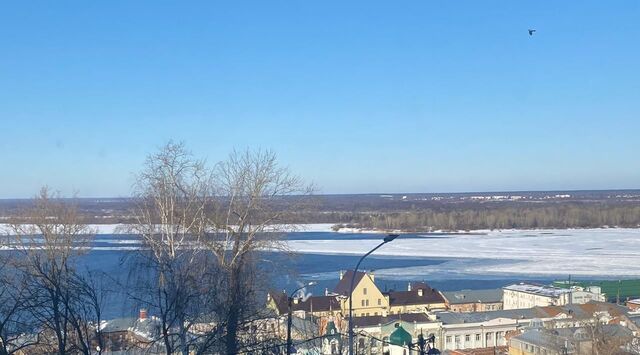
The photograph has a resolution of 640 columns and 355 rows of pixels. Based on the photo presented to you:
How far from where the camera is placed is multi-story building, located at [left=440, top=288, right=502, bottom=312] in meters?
17.1

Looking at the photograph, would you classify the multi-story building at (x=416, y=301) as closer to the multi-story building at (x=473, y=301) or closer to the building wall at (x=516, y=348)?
the multi-story building at (x=473, y=301)

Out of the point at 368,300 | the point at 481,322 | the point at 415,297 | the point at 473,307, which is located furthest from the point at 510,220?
the point at 481,322

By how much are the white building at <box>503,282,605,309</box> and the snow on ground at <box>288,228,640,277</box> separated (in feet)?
19.6

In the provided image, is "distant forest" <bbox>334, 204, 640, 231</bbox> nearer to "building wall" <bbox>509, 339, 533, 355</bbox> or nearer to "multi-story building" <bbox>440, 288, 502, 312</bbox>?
"multi-story building" <bbox>440, 288, 502, 312</bbox>

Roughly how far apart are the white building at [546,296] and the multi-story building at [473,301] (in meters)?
0.23

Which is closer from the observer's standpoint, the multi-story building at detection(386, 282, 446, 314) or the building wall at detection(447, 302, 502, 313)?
the multi-story building at detection(386, 282, 446, 314)

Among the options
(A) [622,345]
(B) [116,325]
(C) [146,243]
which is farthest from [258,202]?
(A) [622,345]

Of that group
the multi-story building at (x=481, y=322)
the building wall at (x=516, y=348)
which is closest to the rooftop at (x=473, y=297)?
the multi-story building at (x=481, y=322)

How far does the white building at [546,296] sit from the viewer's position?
55.7 ft

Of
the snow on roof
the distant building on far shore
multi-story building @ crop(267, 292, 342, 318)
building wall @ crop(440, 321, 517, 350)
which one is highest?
multi-story building @ crop(267, 292, 342, 318)

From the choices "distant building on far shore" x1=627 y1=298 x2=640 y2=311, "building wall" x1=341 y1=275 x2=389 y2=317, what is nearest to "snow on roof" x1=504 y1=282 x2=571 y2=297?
"distant building on far shore" x1=627 y1=298 x2=640 y2=311

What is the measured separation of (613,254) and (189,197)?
2523 centimetres

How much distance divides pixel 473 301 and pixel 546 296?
1.67 m

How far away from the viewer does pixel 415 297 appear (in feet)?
55.7
